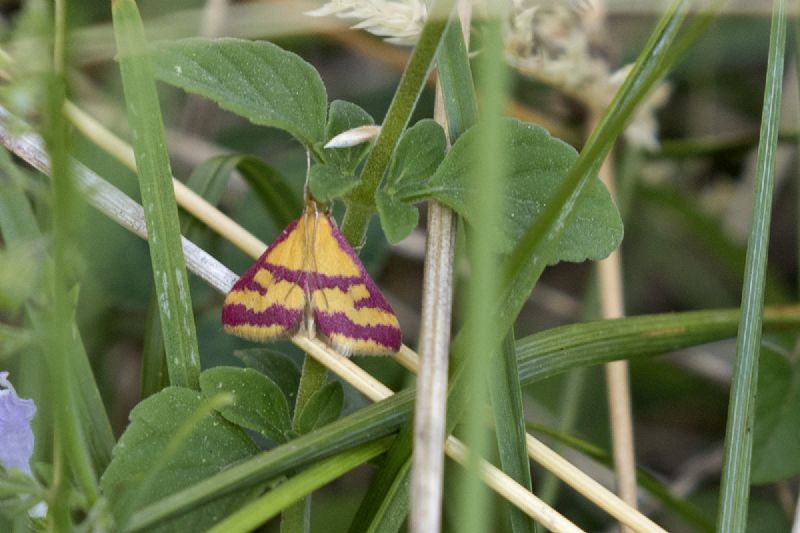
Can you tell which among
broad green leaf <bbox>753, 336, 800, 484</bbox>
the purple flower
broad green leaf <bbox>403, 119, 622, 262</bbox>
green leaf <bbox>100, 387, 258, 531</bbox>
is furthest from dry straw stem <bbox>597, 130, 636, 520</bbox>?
the purple flower

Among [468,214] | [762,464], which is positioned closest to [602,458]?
[762,464]

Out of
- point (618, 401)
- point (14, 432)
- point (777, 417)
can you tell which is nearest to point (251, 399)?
point (14, 432)

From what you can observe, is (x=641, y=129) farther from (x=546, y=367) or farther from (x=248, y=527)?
(x=248, y=527)

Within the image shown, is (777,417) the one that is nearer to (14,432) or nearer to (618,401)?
(618,401)

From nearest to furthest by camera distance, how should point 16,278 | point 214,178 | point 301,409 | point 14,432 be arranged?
point 16,278 → point 14,432 → point 301,409 → point 214,178

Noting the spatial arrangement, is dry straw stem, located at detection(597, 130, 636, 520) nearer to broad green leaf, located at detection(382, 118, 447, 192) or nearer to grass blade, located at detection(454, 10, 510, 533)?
broad green leaf, located at detection(382, 118, 447, 192)

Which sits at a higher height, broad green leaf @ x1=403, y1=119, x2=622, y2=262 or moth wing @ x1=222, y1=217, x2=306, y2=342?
broad green leaf @ x1=403, y1=119, x2=622, y2=262

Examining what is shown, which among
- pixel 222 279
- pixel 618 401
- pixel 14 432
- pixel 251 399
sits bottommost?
pixel 14 432
